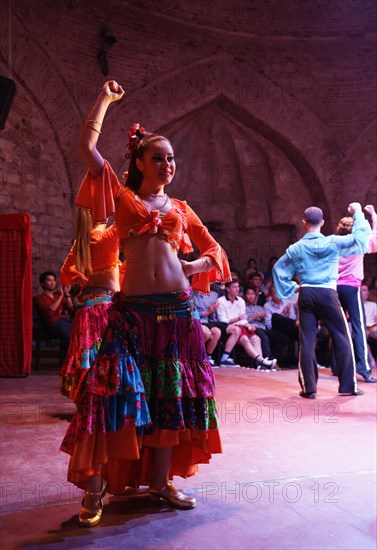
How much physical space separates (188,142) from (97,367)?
1242 cm

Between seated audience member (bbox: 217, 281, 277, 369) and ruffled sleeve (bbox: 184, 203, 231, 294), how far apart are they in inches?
238

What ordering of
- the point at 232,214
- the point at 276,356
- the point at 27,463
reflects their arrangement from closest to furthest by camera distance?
the point at 27,463
the point at 276,356
the point at 232,214

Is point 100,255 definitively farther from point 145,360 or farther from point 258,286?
point 258,286

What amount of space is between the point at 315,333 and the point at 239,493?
3480mm

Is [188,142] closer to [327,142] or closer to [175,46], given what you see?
[175,46]

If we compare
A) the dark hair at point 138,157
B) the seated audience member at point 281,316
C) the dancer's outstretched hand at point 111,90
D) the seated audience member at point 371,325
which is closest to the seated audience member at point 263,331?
the seated audience member at point 281,316

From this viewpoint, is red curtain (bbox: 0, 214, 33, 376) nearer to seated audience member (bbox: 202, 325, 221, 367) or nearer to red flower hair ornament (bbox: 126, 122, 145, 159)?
seated audience member (bbox: 202, 325, 221, 367)

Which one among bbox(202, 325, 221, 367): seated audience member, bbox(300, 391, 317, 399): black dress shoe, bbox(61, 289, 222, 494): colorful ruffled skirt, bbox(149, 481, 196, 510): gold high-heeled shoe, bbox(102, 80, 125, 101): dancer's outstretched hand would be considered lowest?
bbox(300, 391, 317, 399): black dress shoe

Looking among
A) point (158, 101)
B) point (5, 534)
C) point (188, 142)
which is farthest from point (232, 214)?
point (5, 534)

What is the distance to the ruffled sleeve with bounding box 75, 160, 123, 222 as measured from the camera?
2652 millimetres

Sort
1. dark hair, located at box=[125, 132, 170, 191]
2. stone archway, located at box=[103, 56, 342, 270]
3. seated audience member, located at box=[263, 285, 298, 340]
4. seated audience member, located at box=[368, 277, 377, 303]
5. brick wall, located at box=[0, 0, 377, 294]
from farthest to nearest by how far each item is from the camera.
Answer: stone archway, located at box=[103, 56, 342, 270] < seated audience member, located at box=[368, 277, 377, 303] < brick wall, located at box=[0, 0, 377, 294] < seated audience member, located at box=[263, 285, 298, 340] < dark hair, located at box=[125, 132, 170, 191]

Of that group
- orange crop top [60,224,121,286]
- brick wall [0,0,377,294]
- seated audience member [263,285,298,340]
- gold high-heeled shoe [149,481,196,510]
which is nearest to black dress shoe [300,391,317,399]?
orange crop top [60,224,121,286]

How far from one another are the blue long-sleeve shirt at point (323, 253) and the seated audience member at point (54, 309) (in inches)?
146

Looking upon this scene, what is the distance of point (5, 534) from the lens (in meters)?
2.40
